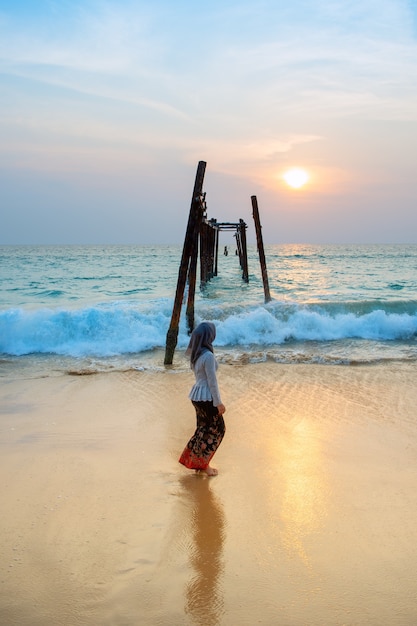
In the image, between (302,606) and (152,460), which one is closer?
(302,606)

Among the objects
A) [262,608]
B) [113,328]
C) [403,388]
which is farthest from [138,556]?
[113,328]

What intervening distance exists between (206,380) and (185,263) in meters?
5.08

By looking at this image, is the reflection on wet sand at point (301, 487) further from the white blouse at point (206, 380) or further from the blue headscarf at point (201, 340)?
the blue headscarf at point (201, 340)

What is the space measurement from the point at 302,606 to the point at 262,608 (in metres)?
0.21

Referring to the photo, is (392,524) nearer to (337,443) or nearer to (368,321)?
(337,443)

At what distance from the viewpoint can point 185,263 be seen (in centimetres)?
905

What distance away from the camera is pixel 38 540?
3240mm

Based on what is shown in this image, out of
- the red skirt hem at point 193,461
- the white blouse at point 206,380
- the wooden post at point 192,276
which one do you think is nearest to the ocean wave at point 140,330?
the wooden post at point 192,276

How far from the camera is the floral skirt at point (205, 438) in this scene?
427 centimetres

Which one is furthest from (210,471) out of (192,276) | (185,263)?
(192,276)

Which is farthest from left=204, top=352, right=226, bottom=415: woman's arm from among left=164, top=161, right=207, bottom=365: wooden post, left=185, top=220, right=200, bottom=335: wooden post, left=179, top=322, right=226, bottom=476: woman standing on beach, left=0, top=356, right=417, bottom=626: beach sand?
left=185, top=220, right=200, bottom=335: wooden post

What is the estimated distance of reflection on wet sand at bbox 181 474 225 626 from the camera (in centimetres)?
265

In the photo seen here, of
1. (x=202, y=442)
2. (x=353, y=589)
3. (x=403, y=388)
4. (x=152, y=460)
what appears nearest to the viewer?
(x=353, y=589)

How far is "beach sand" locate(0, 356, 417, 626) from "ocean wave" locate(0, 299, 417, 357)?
394cm
